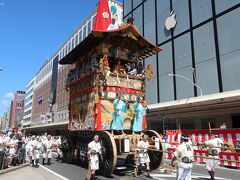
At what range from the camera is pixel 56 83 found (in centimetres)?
6594

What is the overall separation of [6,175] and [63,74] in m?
54.0

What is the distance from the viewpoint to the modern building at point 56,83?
48.7 meters

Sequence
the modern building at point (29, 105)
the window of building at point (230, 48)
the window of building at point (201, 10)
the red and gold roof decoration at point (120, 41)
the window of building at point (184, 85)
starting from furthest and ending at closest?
1. the modern building at point (29, 105)
2. the window of building at point (184, 85)
3. the window of building at point (201, 10)
4. the window of building at point (230, 48)
5. the red and gold roof decoration at point (120, 41)

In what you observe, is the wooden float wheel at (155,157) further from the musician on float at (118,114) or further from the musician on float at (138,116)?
the musician on float at (118,114)

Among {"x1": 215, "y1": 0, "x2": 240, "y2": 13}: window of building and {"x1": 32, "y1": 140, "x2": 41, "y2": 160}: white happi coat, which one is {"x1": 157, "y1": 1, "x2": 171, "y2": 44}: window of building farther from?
{"x1": 32, "y1": 140, "x2": 41, "y2": 160}: white happi coat

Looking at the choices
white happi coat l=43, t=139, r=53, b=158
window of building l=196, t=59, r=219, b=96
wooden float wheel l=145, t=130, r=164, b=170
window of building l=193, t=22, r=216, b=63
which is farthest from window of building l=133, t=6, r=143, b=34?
wooden float wheel l=145, t=130, r=164, b=170

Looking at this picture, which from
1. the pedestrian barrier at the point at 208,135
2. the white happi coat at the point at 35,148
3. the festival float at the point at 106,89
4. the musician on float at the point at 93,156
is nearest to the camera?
the musician on float at the point at 93,156

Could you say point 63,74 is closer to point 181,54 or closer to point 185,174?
point 181,54

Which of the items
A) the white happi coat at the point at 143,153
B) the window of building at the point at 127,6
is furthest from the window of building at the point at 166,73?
the white happi coat at the point at 143,153

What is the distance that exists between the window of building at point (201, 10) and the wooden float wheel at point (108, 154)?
21830 mm

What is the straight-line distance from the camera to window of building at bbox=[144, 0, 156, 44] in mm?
31984

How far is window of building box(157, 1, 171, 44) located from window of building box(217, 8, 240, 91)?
326 inches

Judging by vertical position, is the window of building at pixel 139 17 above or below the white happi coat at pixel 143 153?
above

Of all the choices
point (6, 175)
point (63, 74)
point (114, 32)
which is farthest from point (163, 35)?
point (63, 74)
